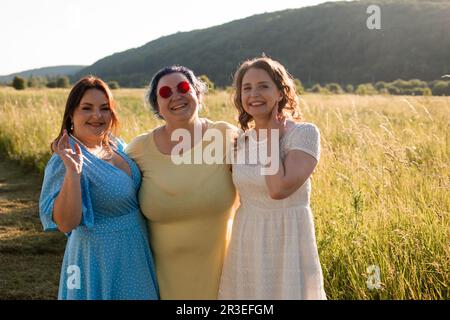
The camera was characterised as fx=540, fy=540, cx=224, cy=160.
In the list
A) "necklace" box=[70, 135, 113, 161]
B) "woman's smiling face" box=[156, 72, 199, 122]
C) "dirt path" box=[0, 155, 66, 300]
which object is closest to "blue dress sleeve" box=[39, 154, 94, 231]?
"necklace" box=[70, 135, 113, 161]

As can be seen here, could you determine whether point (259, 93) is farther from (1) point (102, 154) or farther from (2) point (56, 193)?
(2) point (56, 193)

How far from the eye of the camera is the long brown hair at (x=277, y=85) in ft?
9.52

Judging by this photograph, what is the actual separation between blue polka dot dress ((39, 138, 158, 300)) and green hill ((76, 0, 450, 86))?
44511mm

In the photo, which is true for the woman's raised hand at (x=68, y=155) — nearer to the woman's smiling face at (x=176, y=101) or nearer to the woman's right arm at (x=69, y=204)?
the woman's right arm at (x=69, y=204)

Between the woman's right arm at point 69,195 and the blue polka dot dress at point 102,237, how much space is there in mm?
59

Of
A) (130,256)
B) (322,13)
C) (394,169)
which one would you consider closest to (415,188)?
(394,169)

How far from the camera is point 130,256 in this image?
9.46ft

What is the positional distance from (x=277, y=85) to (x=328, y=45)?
8828 cm

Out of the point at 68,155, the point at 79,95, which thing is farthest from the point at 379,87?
the point at 68,155

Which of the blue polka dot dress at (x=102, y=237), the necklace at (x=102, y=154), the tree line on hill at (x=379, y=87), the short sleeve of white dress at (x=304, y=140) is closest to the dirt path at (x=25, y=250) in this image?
the blue polka dot dress at (x=102, y=237)

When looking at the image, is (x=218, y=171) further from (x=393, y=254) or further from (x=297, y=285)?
(x=393, y=254)

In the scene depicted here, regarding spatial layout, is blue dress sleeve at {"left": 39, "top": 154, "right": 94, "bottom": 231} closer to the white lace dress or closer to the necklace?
the necklace

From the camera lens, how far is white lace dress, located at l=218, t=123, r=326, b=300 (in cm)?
275

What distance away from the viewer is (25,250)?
220 inches
